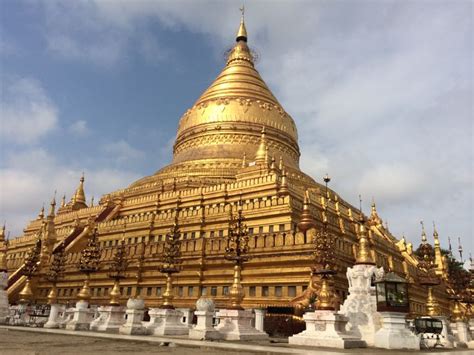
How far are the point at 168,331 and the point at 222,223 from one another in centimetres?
1389

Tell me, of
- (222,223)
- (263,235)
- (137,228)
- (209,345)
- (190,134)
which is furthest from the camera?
(190,134)

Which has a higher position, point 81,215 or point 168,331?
point 81,215

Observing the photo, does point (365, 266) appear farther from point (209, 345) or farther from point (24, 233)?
point (24, 233)

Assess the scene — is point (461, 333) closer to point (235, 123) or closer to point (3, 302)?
point (3, 302)

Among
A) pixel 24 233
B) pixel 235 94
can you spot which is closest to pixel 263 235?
pixel 235 94

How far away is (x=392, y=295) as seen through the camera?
14969 mm

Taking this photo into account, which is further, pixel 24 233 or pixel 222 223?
pixel 24 233

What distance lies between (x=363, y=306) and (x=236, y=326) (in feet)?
16.3

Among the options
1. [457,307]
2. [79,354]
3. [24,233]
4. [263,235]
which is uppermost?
[24,233]

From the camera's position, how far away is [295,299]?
73.6 ft

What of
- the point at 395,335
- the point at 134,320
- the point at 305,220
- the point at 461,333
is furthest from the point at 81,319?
the point at 461,333

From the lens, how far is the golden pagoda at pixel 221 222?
85.2 ft

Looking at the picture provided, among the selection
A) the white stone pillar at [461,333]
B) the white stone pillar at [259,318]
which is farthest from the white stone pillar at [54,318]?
the white stone pillar at [461,333]

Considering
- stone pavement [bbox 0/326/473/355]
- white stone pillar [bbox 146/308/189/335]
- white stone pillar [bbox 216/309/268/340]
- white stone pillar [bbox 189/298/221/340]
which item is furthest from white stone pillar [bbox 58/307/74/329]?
white stone pillar [bbox 216/309/268/340]
